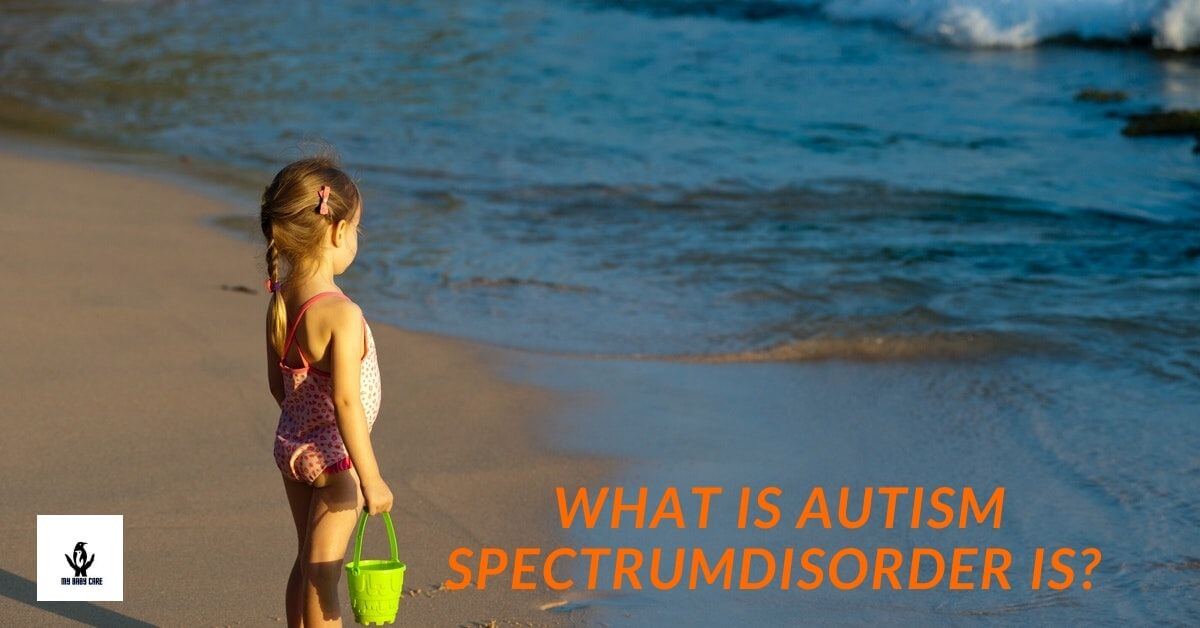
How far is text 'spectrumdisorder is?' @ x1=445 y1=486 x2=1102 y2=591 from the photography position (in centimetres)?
359

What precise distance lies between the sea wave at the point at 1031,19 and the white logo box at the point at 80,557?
50.1 ft

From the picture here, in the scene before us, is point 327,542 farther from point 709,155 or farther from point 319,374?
point 709,155

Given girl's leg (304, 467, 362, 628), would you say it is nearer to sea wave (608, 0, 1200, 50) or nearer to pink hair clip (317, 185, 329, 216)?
pink hair clip (317, 185, 329, 216)

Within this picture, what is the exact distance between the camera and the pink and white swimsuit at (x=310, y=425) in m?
2.83

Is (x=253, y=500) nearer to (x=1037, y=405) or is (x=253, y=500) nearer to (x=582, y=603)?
(x=582, y=603)

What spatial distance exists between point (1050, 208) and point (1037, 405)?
419 centimetres

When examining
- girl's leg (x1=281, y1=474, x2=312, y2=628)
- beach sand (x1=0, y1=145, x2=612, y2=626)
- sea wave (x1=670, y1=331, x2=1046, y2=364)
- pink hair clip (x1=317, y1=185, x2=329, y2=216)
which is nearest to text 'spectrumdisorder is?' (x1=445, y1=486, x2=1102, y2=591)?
beach sand (x1=0, y1=145, x2=612, y2=626)

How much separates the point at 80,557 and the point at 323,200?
1245mm

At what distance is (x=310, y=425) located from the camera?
9.41ft

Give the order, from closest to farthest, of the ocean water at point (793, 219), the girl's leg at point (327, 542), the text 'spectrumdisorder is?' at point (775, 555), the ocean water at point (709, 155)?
the girl's leg at point (327, 542) → the text 'spectrumdisorder is?' at point (775, 555) → the ocean water at point (793, 219) → the ocean water at point (709, 155)

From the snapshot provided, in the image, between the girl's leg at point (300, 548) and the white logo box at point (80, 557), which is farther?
the white logo box at point (80, 557)

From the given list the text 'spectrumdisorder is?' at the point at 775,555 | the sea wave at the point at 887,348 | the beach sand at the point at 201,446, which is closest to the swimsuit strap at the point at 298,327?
the beach sand at the point at 201,446

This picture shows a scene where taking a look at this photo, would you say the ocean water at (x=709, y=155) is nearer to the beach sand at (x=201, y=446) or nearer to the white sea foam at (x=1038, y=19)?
the white sea foam at (x=1038, y=19)

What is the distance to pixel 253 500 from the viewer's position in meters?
3.85
